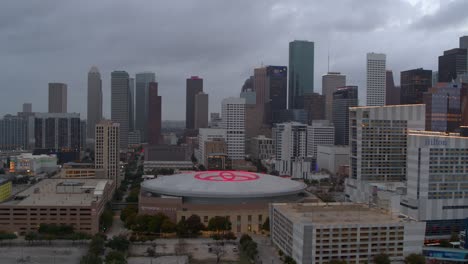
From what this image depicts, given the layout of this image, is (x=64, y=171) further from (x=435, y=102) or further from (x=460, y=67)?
(x=460, y=67)

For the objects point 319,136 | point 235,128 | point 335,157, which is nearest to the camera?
point 335,157

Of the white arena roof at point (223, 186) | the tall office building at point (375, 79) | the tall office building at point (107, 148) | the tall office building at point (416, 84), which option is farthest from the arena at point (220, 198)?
the tall office building at point (375, 79)

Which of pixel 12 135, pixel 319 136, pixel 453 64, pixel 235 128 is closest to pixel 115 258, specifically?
pixel 235 128

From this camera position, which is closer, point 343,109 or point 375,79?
point 375,79

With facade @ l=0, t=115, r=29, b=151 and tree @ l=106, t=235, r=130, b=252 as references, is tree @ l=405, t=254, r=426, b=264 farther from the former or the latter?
facade @ l=0, t=115, r=29, b=151

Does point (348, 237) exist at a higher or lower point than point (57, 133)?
lower

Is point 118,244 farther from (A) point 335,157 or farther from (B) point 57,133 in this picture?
(B) point 57,133
